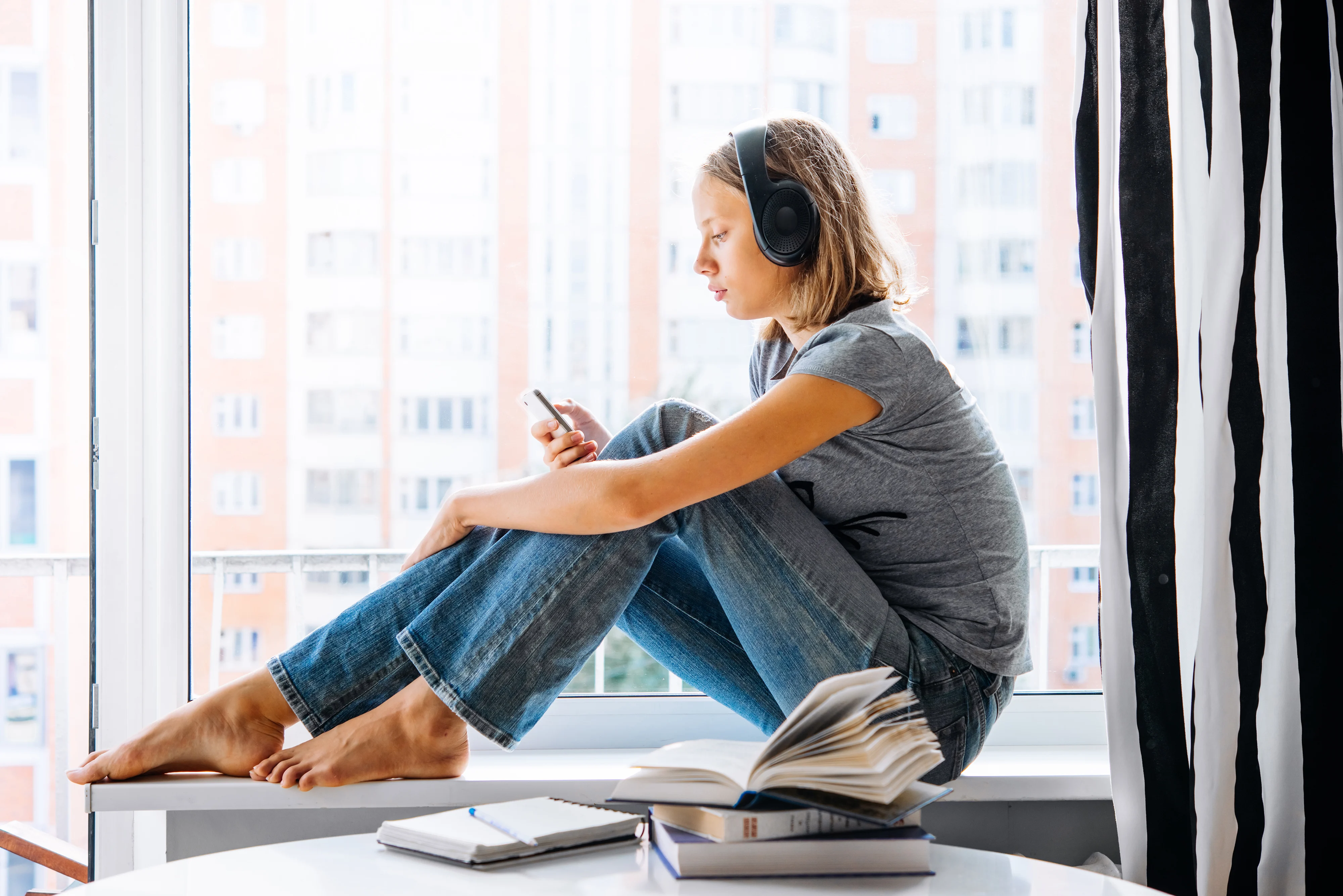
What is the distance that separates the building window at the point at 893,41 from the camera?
152cm

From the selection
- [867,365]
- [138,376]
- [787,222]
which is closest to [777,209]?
[787,222]

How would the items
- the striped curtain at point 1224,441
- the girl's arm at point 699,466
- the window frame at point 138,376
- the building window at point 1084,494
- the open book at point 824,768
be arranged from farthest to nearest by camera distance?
1. the building window at point 1084,494
2. the window frame at point 138,376
3. the striped curtain at point 1224,441
4. the girl's arm at point 699,466
5. the open book at point 824,768

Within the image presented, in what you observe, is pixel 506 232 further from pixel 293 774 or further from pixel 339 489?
pixel 293 774

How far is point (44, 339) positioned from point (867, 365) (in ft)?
Result: 3.80

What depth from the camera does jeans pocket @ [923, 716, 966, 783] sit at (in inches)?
45.5

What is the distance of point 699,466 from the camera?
3.57 feet

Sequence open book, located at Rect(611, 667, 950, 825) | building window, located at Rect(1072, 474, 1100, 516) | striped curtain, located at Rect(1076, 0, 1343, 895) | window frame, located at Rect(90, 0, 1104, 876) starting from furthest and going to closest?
building window, located at Rect(1072, 474, 1100, 516)
window frame, located at Rect(90, 0, 1104, 876)
striped curtain, located at Rect(1076, 0, 1343, 895)
open book, located at Rect(611, 667, 950, 825)

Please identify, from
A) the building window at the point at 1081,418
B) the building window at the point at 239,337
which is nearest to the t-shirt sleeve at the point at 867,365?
the building window at the point at 1081,418

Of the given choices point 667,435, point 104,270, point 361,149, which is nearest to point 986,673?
point 667,435

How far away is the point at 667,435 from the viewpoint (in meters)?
1.18

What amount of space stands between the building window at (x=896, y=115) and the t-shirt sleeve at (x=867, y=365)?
50 cm

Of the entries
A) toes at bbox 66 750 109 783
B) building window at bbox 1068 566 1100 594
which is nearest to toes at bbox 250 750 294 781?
toes at bbox 66 750 109 783

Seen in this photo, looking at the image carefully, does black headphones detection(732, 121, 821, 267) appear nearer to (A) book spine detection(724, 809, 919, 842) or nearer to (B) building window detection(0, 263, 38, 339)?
(A) book spine detection(724, 809, 919, 842)

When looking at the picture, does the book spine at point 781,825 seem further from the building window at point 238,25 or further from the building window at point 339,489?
the building window at point 238,25
